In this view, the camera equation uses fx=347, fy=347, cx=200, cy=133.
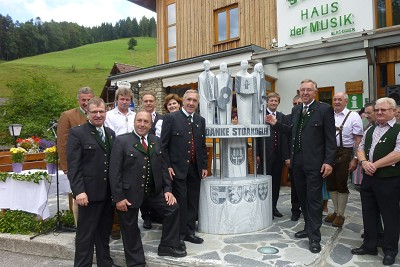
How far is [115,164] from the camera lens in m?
3.48

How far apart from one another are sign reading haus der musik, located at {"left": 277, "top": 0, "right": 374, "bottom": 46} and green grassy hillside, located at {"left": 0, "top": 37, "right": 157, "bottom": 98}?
1214 inches

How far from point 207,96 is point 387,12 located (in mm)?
6309

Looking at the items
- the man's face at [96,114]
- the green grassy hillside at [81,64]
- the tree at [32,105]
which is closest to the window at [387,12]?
the man's face at [96,114]

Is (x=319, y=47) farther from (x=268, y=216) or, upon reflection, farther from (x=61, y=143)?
(x=61, y=143)

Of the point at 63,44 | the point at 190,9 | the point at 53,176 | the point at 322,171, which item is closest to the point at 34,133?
the point at 190,9

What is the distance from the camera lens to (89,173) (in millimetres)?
3459

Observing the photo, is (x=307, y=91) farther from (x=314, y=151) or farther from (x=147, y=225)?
(x=147, y=225)

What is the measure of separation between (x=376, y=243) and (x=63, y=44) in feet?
269

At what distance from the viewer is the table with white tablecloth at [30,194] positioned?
4727mm

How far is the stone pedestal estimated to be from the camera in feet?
15.1

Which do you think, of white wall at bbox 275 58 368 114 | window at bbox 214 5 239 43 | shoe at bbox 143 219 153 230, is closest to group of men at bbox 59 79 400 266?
shoe at bbox 143 219 153 230

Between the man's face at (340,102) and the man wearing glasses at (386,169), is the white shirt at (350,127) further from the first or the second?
the man wearing glasses at (386,169)

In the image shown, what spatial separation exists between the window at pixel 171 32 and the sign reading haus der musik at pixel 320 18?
4.47 m

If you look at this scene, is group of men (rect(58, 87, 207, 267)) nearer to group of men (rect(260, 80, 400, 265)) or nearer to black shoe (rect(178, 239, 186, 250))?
black shoe (rect(178, 239, 186, 250))
